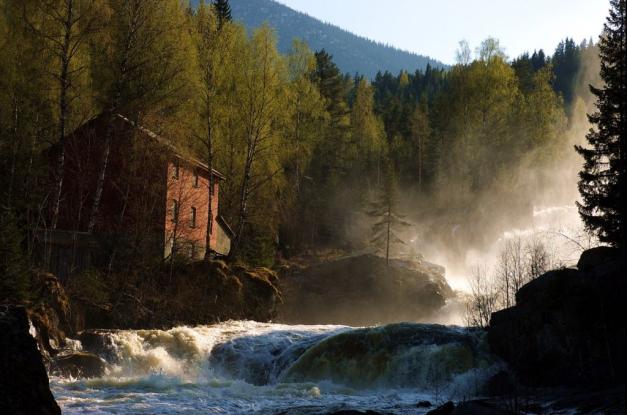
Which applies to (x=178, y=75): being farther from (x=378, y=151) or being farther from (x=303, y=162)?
(x=378, y=151)

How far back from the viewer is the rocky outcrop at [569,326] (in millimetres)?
Answer: 17000

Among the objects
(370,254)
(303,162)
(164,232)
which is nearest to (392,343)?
(164,232)

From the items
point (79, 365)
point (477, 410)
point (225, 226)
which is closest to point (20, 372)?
point (477, 410)

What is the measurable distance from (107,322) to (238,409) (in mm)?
11009

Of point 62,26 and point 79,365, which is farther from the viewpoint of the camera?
point 62,26

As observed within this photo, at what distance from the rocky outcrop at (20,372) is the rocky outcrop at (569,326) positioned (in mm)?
13126

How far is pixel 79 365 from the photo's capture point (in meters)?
19.2

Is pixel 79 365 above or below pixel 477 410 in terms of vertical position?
above

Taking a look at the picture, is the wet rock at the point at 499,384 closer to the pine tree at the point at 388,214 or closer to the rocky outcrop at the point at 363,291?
the rocky outcrop at the point at 363,291

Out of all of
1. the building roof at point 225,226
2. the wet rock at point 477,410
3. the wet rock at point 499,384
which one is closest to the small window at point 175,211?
the building roof at point 225,226

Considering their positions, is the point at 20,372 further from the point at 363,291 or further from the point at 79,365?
the point at 363,291

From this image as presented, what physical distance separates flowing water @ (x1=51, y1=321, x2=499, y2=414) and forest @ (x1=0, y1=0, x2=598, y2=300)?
5205 millimetres

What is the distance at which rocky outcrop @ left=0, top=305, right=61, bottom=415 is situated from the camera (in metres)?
8.14

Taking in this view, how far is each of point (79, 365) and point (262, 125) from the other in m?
19.3
